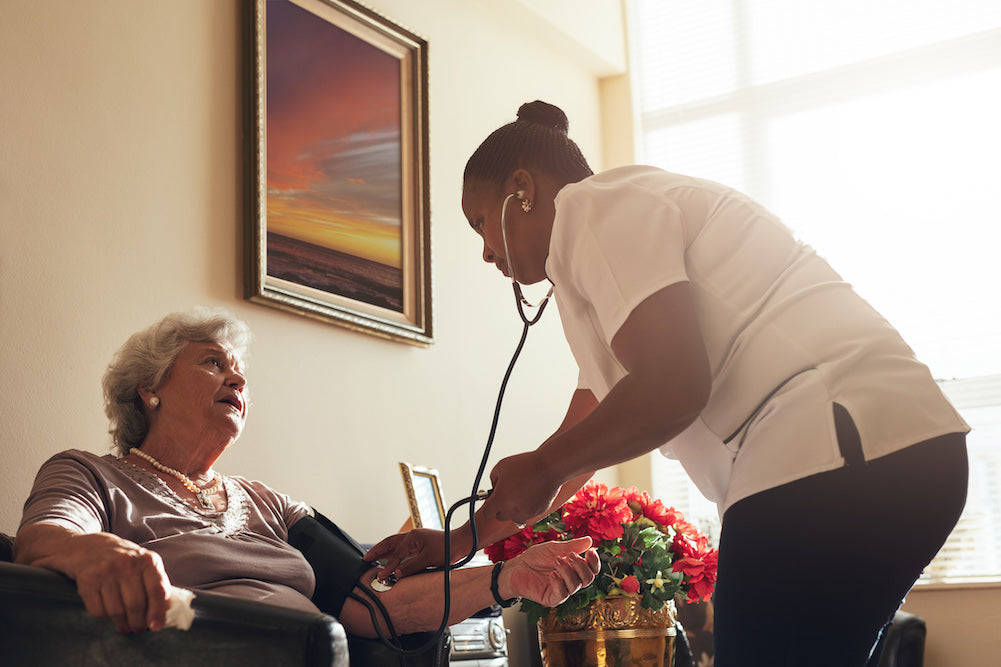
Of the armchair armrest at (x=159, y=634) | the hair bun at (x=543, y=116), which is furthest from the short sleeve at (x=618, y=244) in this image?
the armchair armrest at (x=159, y=634)

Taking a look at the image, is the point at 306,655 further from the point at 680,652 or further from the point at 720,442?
the point at 680,652

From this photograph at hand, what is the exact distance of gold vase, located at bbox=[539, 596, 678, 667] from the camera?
2.58 meters

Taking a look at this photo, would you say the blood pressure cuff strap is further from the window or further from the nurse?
the window

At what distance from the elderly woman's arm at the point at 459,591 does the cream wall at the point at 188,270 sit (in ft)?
2.63

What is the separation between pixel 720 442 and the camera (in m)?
1.26

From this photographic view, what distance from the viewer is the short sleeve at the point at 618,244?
1178 mm

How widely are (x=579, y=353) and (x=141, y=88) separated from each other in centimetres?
175

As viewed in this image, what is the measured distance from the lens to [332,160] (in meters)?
3.23

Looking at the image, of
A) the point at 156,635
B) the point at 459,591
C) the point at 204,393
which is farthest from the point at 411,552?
the point at 156,635

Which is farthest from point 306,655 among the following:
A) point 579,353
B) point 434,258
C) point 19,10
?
point 434,258

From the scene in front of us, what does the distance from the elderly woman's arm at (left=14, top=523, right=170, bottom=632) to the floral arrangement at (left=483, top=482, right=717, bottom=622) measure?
4.61 feet

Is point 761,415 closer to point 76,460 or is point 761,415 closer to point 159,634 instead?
point 159,634

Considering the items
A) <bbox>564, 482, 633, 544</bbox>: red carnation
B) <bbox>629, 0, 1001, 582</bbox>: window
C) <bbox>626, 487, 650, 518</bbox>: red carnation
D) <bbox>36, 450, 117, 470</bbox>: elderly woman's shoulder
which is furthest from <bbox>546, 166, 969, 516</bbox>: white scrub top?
<bbox>629, 0, 1001, 582</bbox>: window

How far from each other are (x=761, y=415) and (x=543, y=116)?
68cm
